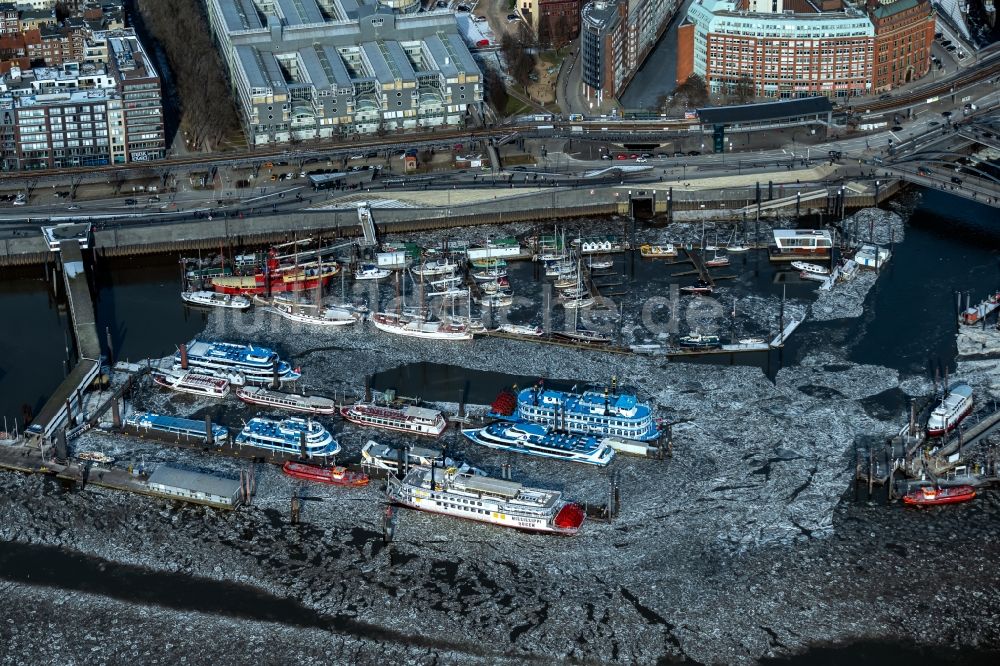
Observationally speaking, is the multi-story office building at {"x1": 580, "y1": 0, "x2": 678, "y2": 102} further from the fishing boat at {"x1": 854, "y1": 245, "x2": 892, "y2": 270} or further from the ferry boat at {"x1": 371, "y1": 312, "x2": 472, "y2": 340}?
the ferry boat at {"x1": 371, "y1": 312, "x2": 472, "y2": 340}

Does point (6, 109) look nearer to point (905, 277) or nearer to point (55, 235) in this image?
point (55, 235)

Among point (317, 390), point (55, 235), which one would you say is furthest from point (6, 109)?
point (317, 390)

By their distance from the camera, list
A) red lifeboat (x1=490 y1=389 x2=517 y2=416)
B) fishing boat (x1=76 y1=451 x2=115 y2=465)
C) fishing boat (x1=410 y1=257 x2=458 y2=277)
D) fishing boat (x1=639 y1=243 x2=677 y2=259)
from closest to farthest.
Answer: fishing boat (x1=76 y1=451 x2=115 y2=465) < red lifeboat (x1=490 y1=389 x2=517 y2=416) < fishing boat (x1=410 y1=257 x2=458 y2=277) < fishing boat (x1=639 y1=243 x2=677 y2=259)

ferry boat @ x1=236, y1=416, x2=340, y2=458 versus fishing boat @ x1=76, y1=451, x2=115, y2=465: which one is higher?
ferry boat @ x1=236, y1=416, x2=340, y2=458

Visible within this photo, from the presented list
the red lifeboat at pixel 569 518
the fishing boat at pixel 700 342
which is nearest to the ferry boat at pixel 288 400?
the red lifeboat at pixel 569 518

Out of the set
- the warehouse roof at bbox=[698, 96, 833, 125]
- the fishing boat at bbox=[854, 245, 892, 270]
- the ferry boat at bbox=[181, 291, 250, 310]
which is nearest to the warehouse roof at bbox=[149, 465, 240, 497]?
the ferry boat at bbox=[181, 291, 250, 310]

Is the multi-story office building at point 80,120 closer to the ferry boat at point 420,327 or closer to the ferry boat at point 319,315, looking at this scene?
the ferry boat at point 319,315
